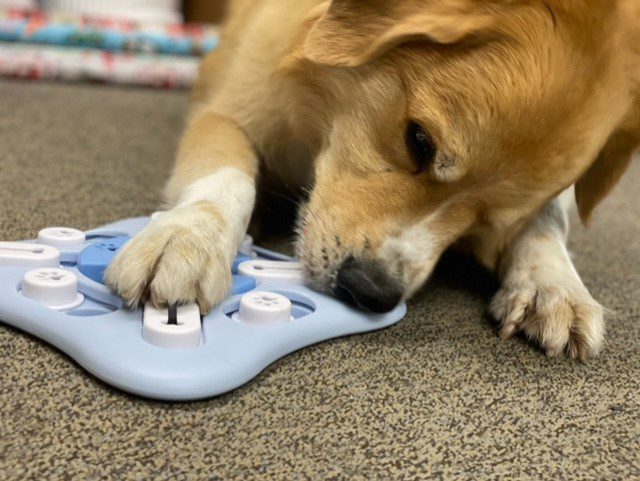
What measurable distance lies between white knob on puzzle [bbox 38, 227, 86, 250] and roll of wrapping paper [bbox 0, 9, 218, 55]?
2.19 m

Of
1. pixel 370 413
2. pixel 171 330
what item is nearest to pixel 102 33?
pixel 171 330

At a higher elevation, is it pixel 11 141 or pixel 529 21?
pixel 529 21

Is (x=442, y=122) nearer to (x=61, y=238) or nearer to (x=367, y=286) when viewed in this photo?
(x=367, y=286)

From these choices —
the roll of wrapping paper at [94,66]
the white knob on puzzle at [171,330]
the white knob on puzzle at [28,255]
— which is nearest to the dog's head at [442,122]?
the white knob on puzzle at [171,330]

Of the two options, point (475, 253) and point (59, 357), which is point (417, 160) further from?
point (59, 357)

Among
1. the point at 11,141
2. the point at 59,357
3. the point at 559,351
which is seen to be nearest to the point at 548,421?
the point at 559,351

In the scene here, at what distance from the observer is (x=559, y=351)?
3.24ft

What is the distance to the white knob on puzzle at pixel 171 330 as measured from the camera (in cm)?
76

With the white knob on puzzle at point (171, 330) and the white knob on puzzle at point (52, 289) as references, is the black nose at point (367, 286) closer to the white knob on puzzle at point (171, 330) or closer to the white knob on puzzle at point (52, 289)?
the white knob on puzzle at point (171, 330)

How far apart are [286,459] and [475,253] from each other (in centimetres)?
69

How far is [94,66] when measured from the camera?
2.99 metres

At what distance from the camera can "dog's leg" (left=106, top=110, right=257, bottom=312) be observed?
0.84 m

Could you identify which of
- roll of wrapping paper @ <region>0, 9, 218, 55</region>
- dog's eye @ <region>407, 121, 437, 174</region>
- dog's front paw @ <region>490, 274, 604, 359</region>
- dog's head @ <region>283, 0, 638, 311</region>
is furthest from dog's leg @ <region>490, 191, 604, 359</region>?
roll of wrapping paper @ <region>0, 9, 218, 55</region>

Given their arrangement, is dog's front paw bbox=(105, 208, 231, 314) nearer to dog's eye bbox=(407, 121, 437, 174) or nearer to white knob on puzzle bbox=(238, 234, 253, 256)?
white knob on puzzle bbox=(238, 234, 253, 256)
